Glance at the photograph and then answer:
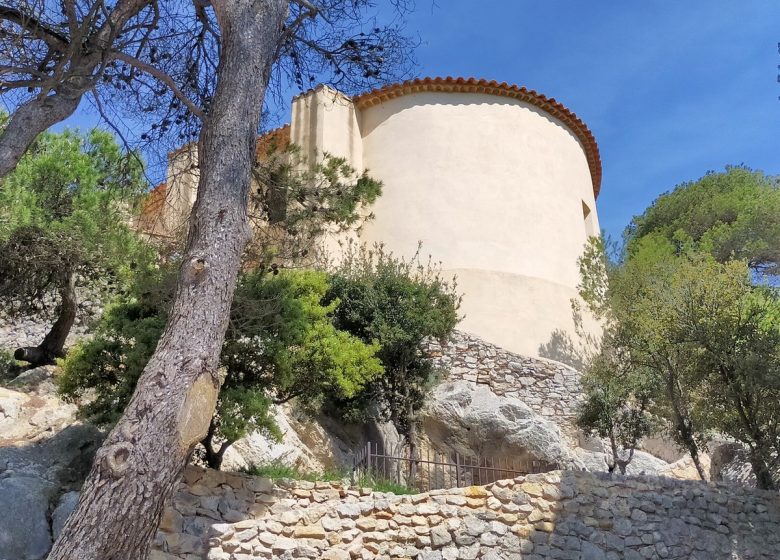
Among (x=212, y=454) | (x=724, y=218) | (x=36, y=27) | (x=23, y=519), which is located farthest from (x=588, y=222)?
(x=23, y=519)

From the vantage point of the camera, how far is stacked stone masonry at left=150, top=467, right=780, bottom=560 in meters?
7.88

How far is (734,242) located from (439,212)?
10.7m

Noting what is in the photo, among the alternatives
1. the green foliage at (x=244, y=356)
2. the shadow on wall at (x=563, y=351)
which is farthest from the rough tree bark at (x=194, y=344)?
the shadow on wall at (x=563, y=351)

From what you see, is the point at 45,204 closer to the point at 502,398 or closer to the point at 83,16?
the point at 83,16

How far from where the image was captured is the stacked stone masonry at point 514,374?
15.1 m

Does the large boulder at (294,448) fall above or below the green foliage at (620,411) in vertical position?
below

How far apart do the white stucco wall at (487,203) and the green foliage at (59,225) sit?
737 centimetres

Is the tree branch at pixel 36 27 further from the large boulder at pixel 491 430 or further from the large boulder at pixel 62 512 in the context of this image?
the large boulder at pixel 491 430

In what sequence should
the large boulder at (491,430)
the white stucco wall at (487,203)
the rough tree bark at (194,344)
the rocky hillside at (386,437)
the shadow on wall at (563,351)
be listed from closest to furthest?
1. the rough tree bark at (194,344)
2. the rocky hillside at (386,437)
3. the large boulder at (491,430)
4. the shadow on wall at (563,351)
5. the white stucco wall at (487,203)

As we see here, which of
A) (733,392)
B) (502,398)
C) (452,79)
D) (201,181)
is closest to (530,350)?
(502,398)

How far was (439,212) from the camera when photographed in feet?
56.9

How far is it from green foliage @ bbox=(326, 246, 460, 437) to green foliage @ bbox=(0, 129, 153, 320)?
386cm

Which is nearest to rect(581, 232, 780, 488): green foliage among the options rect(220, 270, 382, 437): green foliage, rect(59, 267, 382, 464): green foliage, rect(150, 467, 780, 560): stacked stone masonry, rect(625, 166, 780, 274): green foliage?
rect(150, 467, 780, 560): stacked stone masonry

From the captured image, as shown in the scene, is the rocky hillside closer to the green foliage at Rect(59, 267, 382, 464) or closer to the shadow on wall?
the green foliage at Rect(59, 267, 382, 464)
